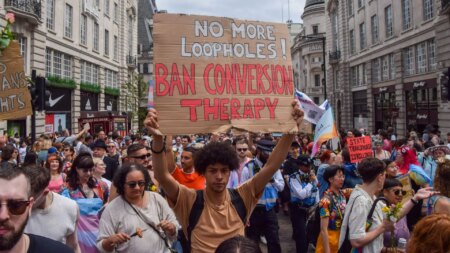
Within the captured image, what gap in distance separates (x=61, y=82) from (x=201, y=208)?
24.8m

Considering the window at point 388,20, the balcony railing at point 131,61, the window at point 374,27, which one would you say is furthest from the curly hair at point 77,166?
the balcony railing at point 131,61

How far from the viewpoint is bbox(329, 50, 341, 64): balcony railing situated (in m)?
41.2

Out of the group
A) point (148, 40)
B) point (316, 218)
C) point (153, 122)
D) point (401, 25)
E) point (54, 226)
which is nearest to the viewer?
point (153, 122)

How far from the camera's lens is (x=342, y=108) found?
4028 cm

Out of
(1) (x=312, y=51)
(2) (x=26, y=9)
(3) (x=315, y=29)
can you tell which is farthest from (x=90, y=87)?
(3) (x=315, y=29)

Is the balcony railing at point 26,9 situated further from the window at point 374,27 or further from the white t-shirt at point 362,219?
the window at point 374,27

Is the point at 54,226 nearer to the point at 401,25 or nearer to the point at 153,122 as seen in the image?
the point at 153,122

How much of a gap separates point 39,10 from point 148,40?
4619 cm

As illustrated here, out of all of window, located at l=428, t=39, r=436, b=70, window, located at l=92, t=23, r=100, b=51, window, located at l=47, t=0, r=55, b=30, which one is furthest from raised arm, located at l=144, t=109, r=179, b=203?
window, located at l=92, t=23, r=100, b=51

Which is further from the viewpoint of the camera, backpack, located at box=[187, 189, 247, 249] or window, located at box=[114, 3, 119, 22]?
window, located at box=[114, 3, 119, 22]

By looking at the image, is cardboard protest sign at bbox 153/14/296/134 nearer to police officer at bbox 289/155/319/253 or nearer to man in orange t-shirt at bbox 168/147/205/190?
man in orange t-shirt at bbox 168/147/205/190

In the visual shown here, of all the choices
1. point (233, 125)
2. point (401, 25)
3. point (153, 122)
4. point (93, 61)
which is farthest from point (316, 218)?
point (93, 61)

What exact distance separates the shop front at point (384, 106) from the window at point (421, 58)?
10.7ft

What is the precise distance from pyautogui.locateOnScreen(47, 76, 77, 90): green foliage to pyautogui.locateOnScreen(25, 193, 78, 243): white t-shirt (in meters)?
21.8
